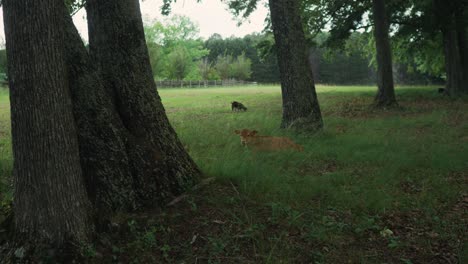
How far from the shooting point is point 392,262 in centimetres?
347

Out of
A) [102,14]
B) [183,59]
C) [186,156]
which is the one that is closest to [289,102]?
[186,156]

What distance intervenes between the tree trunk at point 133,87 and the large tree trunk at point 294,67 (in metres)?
5.22

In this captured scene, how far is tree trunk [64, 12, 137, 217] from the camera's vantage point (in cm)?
372

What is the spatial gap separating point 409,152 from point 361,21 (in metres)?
14.8

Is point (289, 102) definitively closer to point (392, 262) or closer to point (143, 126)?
A: point (143, 126)

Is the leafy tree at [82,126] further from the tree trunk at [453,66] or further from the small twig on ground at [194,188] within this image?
the tree trunk at [453,66]

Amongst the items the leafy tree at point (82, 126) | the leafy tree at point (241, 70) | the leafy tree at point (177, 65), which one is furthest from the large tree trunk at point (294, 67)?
the leafy tree at point (241, 70)

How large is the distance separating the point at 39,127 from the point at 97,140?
2.59 feet

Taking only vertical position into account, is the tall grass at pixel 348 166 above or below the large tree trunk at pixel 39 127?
below

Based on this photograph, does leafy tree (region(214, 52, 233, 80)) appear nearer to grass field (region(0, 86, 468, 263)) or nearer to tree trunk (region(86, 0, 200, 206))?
grass field (region(0, 86, 468, 263))

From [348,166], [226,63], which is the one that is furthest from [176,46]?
[348,166]

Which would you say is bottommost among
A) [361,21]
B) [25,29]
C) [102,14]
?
[25,29]

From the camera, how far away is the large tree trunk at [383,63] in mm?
15781

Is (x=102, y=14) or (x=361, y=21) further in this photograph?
(x=361, y=21)
